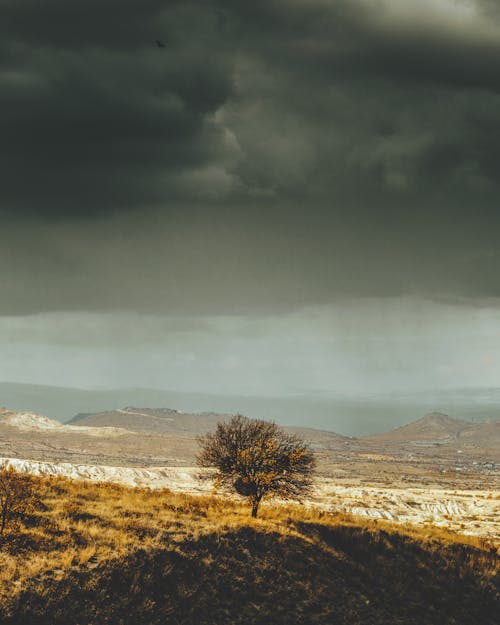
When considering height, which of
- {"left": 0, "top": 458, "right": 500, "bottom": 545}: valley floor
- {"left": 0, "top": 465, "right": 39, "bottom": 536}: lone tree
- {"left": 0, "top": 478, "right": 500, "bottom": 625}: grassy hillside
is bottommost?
{"left": 0, "top": 458, "right": 500, "bottom": 545}: valley floor

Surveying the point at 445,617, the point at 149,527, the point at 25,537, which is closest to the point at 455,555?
the point at 445,617

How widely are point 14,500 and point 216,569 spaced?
32.4 feet

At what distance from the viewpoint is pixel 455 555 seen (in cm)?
2716

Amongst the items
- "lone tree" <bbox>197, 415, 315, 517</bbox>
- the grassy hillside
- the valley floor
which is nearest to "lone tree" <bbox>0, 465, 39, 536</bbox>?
the grassy hillside

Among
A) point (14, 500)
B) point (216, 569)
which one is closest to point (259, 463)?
point (216, 569)

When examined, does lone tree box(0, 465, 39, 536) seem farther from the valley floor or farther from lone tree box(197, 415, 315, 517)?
the valley floor

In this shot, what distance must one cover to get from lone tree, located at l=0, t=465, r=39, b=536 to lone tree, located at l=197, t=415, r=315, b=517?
14.6 m

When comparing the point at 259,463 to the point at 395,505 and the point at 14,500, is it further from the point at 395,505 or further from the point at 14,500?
the point at 395,505

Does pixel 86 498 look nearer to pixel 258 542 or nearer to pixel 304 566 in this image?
pixel 258 542

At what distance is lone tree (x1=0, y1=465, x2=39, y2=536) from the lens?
1940cm

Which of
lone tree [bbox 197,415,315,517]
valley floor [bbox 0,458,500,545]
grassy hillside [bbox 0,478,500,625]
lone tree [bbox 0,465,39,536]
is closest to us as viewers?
grassy hillside [bbox 0,478,500,625]

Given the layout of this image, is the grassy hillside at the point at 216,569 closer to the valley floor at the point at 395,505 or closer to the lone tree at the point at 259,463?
the lone tree at the point at 259,463

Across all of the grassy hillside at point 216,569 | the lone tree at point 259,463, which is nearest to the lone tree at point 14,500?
the grassy hillside at point 216,569

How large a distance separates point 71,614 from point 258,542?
10.2 meters
